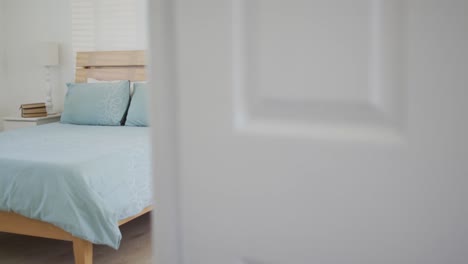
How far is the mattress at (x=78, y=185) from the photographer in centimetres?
223

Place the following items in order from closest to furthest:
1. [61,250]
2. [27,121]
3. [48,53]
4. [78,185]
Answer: [78,185]
[61,250]
[27,121]
[48,53]

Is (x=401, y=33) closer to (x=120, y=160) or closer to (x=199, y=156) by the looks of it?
(x=199, y=156)

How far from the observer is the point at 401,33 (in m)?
0.51

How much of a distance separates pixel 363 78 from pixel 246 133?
0.17 meters

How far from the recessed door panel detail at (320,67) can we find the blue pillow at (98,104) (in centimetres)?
327

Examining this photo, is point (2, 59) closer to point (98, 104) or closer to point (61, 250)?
point (98, 104)

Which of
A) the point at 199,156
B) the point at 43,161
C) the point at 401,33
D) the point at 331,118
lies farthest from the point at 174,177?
the point at 43,161

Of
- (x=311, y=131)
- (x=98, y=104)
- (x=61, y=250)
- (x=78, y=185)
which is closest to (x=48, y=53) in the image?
(x=98, y=104)

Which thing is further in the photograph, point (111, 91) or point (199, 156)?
point (111, 91)

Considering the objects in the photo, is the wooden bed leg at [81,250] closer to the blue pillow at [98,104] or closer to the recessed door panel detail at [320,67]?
the blue pillow at [98,104]

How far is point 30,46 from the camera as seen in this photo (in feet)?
15.4

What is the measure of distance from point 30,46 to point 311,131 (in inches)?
188

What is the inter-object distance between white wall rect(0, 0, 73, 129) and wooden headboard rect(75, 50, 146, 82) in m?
0.25

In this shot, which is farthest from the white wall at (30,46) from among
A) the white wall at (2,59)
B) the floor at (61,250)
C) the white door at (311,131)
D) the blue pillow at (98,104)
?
the white door at (311,131)
